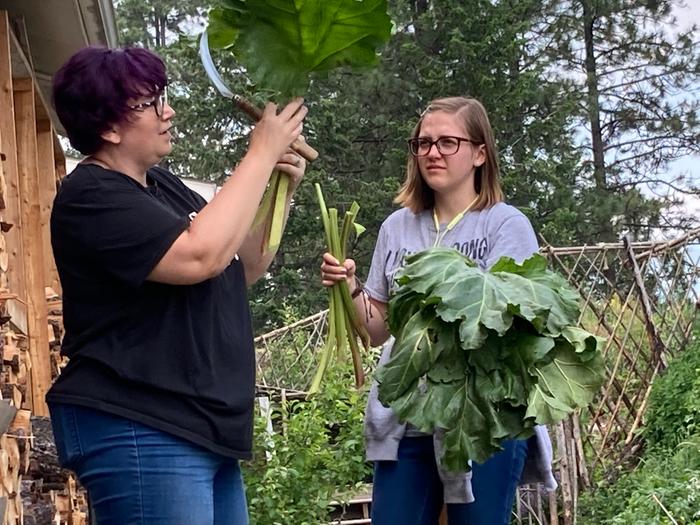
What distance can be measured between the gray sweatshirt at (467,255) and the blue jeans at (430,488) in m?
0.03

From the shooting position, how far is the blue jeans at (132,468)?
68.9 inches

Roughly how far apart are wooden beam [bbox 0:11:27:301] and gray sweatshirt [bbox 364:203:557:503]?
1.60m

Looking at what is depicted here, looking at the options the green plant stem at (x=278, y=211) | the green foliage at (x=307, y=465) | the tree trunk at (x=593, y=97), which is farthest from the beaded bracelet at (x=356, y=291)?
the tree trunk at (x=593, y=97)

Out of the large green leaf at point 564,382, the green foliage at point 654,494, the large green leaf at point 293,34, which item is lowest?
the green foliage at point 654,494

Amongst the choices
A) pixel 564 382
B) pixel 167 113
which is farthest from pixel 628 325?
pixel 167 113

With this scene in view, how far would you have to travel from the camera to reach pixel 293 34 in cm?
198

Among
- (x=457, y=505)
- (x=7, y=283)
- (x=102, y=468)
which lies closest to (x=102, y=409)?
(x=102, y=468)

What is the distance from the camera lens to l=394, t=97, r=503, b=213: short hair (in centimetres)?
249

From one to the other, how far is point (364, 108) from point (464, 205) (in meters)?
12.6

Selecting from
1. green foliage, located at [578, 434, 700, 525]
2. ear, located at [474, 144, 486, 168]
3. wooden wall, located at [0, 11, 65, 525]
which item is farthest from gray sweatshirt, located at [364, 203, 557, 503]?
green foliage, located at [578, 434, 700, 525]


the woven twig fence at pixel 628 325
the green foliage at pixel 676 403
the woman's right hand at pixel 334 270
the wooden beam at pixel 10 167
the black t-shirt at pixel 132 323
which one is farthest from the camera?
the woven twig fence at pixel 628 325

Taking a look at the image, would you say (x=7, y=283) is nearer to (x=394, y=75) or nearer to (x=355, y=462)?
(x=355, y=462)

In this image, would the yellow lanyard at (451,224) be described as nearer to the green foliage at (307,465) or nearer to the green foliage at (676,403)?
the green foliage at (307,465)

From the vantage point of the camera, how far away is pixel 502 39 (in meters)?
13.7
